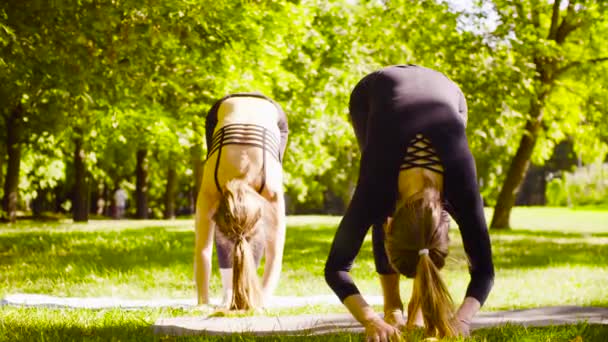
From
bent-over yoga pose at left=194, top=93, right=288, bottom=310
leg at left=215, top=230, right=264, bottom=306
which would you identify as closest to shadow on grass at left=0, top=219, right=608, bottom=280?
leg at left=215, top=230, right=264, bottom=306

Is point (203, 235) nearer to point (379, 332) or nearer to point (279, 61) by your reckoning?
point (379, 332)

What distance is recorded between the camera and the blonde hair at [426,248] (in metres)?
3.62

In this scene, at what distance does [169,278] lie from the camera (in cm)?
875

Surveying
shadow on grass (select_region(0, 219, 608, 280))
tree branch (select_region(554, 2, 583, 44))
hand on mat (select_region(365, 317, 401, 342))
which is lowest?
shadow on grass (select_region(0, 219, 608, 280))

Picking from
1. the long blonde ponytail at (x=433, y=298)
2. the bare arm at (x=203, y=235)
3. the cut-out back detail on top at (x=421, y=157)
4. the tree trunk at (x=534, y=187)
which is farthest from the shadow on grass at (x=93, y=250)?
the tree trunk at (x=534, y=187)

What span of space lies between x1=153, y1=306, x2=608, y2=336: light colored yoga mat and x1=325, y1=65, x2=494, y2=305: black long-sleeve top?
89 centimetres

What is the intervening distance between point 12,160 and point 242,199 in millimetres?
20546

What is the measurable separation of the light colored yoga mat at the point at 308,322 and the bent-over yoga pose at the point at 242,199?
314 millimetres

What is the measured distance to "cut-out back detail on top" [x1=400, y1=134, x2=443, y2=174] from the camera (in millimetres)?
3867

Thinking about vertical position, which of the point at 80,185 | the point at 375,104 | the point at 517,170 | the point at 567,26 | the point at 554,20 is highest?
the point at 554,20

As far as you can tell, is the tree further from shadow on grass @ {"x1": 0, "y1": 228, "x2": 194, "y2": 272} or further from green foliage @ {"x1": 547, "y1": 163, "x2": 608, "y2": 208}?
green foliage @ {"x1": 547, "y1": 163, "x2": 608, "y2": 208}

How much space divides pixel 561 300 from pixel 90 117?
10.2 m

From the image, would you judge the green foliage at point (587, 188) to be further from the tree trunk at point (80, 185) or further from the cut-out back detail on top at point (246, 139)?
the cut-out back detail on top at point (246, 139)

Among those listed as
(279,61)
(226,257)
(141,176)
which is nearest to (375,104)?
(226,257)
